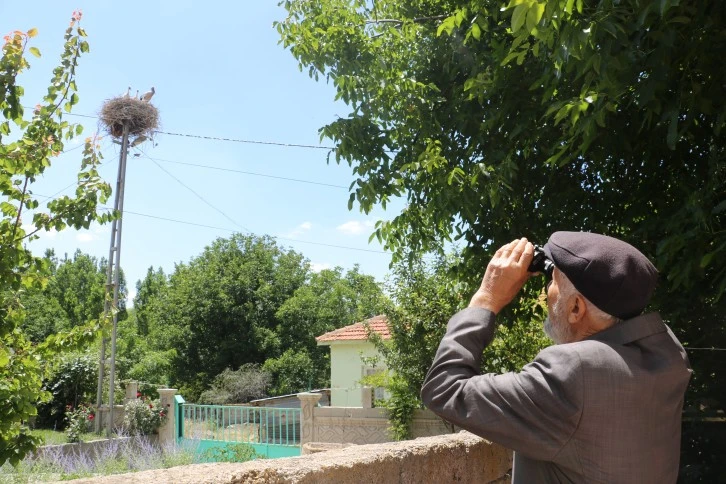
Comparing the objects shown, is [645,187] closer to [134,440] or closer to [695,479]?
[695,479]

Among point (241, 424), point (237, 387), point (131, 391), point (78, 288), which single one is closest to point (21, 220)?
point (241, 424)

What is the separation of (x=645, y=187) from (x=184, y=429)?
45.9 feet

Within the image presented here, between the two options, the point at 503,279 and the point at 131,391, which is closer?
the point at 503,279

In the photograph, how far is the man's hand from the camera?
4.37ft

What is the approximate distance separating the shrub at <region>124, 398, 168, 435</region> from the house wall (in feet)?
17.5

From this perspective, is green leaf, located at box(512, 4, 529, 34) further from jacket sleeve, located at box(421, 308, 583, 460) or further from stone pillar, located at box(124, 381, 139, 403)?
stone pillar, located at box(124, 381, 139, 403)

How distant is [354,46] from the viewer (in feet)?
20.6

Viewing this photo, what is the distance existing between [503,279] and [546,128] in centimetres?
374

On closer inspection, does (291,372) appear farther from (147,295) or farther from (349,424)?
(147,295)

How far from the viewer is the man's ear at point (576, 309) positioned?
4.21 feet

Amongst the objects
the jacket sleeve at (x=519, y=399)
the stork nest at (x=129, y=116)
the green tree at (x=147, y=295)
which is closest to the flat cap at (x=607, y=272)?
the jacket sleeve at (x=519, y=399)

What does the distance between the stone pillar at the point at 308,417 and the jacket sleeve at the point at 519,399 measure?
12.3 metres

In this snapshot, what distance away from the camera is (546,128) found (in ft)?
15.8

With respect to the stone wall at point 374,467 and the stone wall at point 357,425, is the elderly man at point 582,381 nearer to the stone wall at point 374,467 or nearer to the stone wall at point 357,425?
the stone wall at point 374,467
